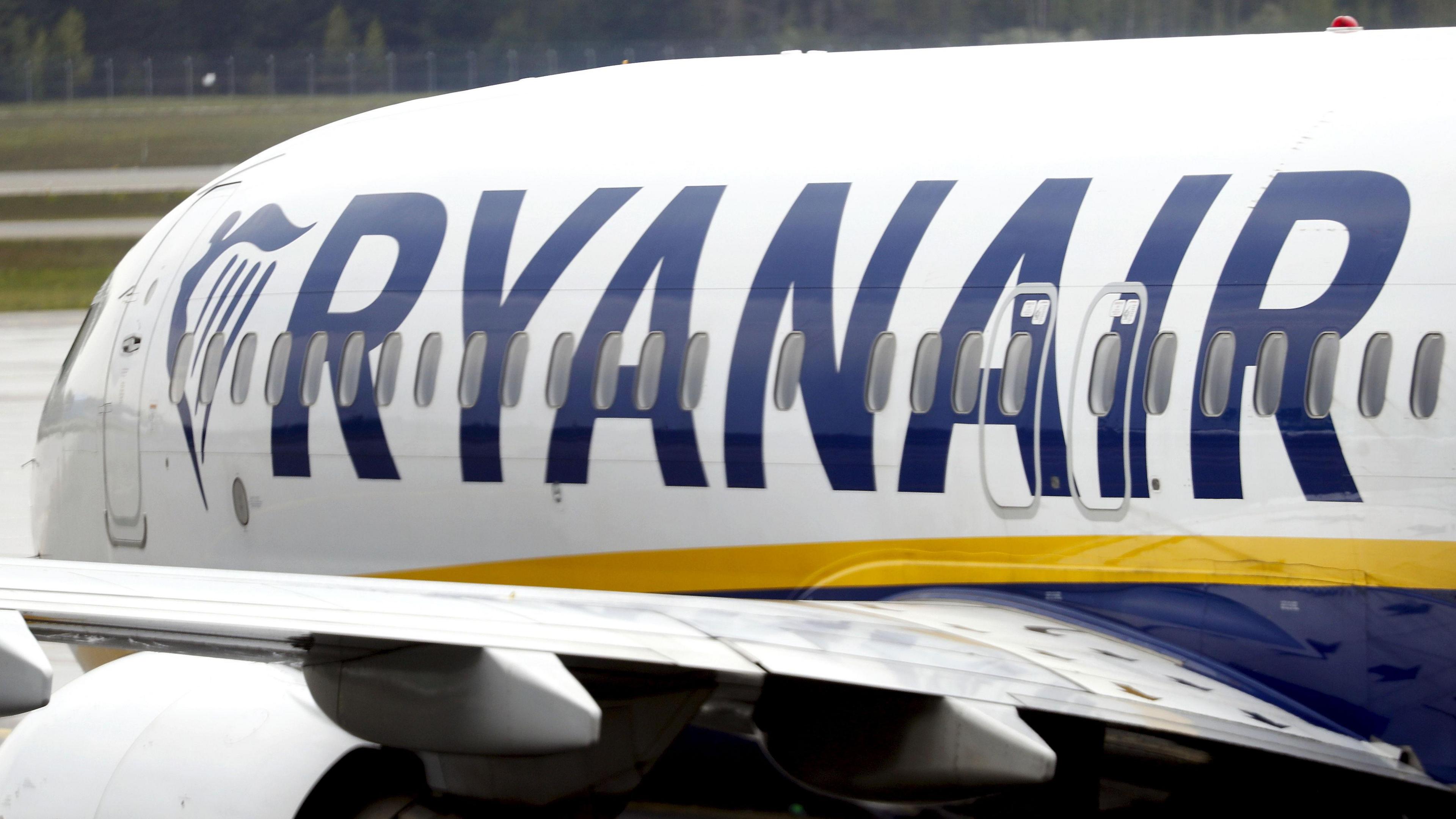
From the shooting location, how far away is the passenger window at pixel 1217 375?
6.76m

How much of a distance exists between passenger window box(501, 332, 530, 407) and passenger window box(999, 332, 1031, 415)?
2.57m

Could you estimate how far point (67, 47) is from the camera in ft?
214

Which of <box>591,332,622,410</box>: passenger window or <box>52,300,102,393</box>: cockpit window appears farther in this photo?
<box>52,300,102,393</box>: cockpit window

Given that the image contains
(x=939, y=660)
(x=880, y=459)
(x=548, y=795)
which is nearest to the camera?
(x=939, y=660)

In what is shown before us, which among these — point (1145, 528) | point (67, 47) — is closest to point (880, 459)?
point (1145, 528)

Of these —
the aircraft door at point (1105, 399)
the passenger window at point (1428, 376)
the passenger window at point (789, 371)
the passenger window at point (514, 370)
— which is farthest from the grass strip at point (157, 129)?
the passenger window at point (1428, 376)

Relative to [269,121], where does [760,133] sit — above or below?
below

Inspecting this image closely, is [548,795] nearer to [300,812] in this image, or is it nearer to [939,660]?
[300,812]

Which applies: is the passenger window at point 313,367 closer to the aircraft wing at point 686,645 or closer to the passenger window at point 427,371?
the passenger window at point 427,371

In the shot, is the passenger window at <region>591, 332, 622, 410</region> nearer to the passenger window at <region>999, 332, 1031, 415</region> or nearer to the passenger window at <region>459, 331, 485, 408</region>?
the passenger window at <region>459, 331, 485, 408</region>

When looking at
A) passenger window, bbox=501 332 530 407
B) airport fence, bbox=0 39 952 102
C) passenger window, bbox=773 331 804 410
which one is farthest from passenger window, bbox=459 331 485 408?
airport fence, bbox=0 39 952 102

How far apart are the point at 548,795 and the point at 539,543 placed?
214 cm

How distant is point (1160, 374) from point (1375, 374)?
0.88 m

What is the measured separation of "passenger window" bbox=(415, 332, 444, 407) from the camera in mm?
8500
